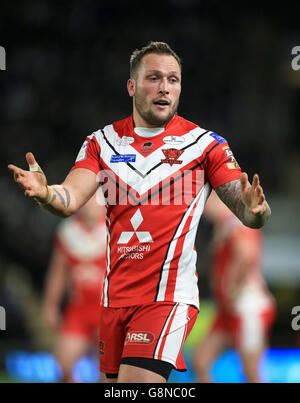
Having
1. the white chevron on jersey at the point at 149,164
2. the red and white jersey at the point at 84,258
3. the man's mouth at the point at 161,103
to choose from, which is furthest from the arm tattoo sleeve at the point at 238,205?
the red and white jersey at the point at 84,258

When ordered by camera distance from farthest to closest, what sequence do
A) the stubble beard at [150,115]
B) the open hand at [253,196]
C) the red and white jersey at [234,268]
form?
the red and white jersey at [234,268], the stubble beard at [150,115], the open hand at [253,196]

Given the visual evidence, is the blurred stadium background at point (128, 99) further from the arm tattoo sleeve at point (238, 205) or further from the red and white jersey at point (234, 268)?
the arm tattoo sleeve at point (238, 205)

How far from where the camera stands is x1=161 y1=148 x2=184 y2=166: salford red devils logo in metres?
3.95

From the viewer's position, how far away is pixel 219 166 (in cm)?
393

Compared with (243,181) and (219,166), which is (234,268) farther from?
(243,181)

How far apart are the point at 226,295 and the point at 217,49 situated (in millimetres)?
9755

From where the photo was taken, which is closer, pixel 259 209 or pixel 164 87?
pixel 259 209

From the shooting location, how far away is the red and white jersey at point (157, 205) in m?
3.84

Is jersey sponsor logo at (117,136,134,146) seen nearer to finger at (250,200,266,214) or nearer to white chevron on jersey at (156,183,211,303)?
white chevron on jersey at (156,183,211,303)

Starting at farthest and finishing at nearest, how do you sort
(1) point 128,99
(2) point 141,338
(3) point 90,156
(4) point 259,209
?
(1) point 128,99, (3) point 90,156, (2) point 141,338, (4) point 259,209

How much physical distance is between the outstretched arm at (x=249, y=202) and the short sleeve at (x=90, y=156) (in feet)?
2.64

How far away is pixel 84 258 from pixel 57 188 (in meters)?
4.28

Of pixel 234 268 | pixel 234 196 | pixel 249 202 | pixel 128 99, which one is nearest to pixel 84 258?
pixel 234 268

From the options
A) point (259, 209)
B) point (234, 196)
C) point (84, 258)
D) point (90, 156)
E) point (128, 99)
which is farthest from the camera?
point (128, 99)
